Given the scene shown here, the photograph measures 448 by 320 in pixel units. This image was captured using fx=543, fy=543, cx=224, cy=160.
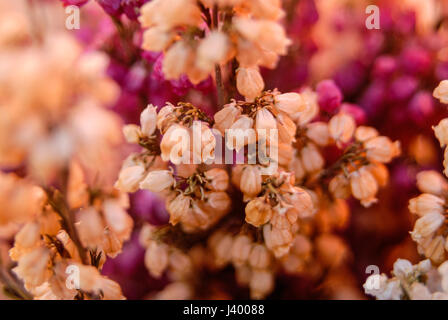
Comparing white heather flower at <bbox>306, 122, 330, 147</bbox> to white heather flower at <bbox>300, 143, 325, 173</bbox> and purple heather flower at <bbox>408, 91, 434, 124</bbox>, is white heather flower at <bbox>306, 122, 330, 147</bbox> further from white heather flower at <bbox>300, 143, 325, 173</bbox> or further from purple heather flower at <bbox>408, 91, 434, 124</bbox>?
purple heather flower at <bbox>408, 91, 434, 124</bbox>

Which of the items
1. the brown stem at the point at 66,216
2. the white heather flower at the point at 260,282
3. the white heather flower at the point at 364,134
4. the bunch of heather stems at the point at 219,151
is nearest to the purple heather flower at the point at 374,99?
the bunch of heather stems at the point at 219,151

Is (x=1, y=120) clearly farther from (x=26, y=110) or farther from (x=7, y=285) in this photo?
(x=7, y=285)

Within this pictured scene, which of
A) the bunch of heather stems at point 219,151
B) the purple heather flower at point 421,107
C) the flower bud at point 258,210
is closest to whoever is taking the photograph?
the bunch of heather stems at point 219,151

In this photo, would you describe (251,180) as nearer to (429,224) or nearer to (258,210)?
(258,210)

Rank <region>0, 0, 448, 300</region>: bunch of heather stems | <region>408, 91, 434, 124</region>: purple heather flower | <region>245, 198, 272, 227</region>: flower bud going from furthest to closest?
<region>408, 91, 434, 124</region>: purple heather flower → <region>245, 198, 272, 227</region>: flower bud → <region>0, 0, 448, 300</region>: bunch of heather stems

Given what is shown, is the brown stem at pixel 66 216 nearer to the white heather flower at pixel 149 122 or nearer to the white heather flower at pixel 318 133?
the white heather flower at pixel 149 122

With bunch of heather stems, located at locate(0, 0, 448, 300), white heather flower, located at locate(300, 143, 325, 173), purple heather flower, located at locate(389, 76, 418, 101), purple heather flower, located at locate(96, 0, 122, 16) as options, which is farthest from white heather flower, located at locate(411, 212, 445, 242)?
purple heather flower, located at locate(96, 0, 122, 16)

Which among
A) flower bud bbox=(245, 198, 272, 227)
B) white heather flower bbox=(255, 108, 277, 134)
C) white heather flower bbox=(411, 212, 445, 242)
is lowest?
white heather flower bbox=(411, 212, 445, 242)
